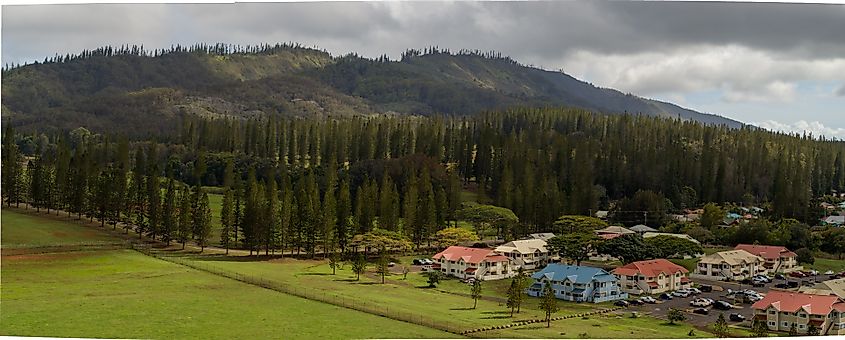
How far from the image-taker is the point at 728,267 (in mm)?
32344

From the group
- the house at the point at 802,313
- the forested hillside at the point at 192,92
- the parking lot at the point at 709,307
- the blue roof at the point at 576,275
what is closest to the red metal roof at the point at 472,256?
the blue roof at the point at 576,275

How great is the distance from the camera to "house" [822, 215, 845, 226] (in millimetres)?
46306

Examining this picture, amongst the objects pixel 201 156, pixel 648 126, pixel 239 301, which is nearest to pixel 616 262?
pixel 239 301

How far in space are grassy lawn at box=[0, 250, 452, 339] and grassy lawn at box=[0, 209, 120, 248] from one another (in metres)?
3.79

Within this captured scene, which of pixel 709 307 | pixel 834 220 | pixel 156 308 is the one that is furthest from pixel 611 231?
pixel 156 308

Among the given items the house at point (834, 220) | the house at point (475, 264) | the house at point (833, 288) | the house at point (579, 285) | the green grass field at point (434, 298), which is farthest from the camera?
the house at point (834, 220)

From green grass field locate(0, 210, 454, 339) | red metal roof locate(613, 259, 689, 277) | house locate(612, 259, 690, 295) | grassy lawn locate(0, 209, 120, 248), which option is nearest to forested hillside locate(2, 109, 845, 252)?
grassy lawn locate(0, 209, 120, 248)

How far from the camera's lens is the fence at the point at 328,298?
68.8 feet

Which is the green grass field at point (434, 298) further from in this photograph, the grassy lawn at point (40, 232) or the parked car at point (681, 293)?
the grassy lawn at point (40, 232)

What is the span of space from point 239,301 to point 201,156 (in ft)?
120

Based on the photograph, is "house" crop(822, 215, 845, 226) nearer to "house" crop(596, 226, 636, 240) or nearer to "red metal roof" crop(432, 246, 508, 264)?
"house" crop(596, 226, 636, 240)

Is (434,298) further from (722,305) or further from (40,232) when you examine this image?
(40,232)

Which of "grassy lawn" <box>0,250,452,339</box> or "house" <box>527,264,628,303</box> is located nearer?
"grassy lawn" <box>0,250,452,339</box>

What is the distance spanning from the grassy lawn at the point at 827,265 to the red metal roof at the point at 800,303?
1216cm
